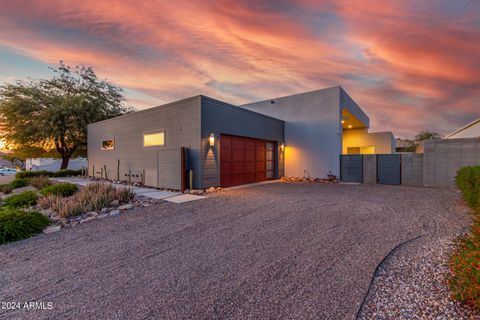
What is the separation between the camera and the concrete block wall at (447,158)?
8.45m

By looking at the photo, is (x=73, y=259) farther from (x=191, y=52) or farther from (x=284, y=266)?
(x=191, y=52)

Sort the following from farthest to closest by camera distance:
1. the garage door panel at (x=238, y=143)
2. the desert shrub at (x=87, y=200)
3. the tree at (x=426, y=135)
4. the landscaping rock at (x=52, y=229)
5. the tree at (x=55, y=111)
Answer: the tree at (x=426, y=135), the tree at (x=55, y=111), the garage door panel at (x=238, y=143), the desert shrub at (x=87, y=200), the landscaping rock at (x=52, y=229)

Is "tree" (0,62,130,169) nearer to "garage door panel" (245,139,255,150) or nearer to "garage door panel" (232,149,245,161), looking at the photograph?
"garage door panel" (232,149,245,161)

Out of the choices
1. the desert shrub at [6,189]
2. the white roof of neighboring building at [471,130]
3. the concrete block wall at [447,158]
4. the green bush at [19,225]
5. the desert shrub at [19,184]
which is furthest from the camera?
the white roof of neighboring building at [471,130]

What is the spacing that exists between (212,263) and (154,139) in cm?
828

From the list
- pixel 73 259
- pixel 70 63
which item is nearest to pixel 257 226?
pixel 73 259

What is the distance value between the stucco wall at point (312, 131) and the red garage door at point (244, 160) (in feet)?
5.12

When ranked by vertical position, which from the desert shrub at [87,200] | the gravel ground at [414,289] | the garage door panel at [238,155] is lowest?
the gravel ground at [414,289]

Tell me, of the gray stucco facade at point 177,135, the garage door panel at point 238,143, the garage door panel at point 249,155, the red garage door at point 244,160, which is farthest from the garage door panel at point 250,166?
the gray stucco facade at point 177,135

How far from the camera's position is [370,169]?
34.9ft

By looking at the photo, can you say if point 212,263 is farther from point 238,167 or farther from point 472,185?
point 238,167

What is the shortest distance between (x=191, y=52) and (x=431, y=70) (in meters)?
9.66

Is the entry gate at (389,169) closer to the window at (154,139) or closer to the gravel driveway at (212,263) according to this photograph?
the gravel driveway at (212,263)

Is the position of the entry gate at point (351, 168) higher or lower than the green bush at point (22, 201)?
higher
